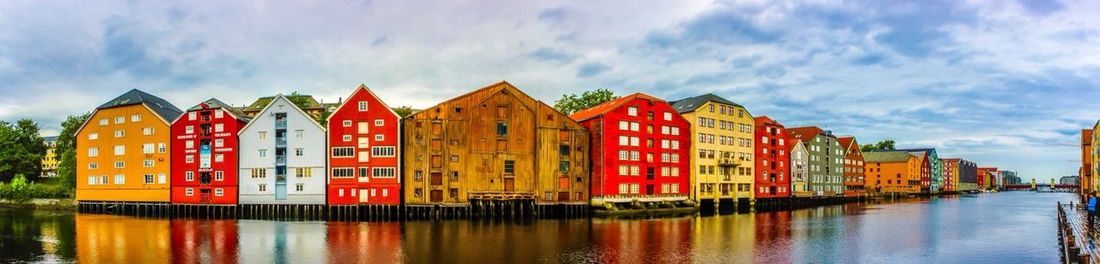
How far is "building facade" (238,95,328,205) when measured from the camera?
75750 millimetres

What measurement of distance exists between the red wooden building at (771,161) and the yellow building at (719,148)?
2.78m

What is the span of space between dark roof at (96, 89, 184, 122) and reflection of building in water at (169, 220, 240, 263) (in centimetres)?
2257

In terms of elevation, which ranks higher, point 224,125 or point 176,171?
point 224,125

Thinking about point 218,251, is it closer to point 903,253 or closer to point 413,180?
point 413,180

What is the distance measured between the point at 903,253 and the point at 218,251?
42.2 metres

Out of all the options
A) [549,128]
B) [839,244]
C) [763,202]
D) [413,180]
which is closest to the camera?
[839,244]

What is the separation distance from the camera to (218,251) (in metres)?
43.0

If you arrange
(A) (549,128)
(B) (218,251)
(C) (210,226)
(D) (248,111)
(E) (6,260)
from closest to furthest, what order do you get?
(E) (6,260) → (B) (218,251) → (C) (210,226) → (A) (549,128) → (D) (248,111)

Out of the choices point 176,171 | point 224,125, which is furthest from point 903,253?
point 176,171

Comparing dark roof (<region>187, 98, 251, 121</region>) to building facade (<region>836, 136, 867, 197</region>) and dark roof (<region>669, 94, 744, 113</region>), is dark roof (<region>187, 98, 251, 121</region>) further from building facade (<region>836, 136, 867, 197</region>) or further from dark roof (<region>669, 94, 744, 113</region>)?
building facade (<region>836, 136, 867, 197</region>)

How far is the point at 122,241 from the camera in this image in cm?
4866

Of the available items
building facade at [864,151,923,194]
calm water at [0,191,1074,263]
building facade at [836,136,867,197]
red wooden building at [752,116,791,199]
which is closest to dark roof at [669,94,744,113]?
red wooden building at [752,116,791,199]

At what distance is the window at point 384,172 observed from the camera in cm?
7350

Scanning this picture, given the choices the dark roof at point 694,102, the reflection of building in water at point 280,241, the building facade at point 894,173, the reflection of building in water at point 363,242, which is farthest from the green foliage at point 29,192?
the building facade at point 894,173
